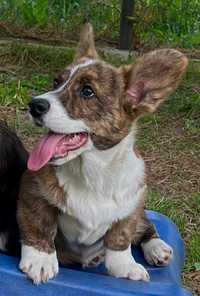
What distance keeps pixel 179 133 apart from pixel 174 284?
2.42 m

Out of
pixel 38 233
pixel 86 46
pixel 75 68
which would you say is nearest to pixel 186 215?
pixel 86 46

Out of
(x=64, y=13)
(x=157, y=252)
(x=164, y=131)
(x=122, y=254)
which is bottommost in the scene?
(x=164, y=131)

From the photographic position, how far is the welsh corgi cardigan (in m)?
2.65

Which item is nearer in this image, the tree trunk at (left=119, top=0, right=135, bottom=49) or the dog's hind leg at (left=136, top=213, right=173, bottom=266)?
the dog's hind leg at (left=136, top=213, right=173, bottom=266)

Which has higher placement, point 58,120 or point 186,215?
point 58,120

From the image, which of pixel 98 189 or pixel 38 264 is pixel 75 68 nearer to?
pixel 98 189

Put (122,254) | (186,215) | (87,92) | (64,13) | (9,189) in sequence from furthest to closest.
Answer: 1. (64,13)
2. (186,215)
3. (9,189)
4. (122,254)
5. (87,92)

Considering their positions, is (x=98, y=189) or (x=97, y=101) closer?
(x=97, y=101)

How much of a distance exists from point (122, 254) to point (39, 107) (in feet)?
2.27

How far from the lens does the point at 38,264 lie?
274 centimetres

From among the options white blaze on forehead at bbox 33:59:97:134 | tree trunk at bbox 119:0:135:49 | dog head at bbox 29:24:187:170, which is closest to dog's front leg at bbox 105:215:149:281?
dog head at bbox 29:24:187:170

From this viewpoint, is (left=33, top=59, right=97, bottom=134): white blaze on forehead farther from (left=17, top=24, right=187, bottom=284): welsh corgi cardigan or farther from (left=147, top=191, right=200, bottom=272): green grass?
(left=147, top=191, right=200, bottom=272): green grass

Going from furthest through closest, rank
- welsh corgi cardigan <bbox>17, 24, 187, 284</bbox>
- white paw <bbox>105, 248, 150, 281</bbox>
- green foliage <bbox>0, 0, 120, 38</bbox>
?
green foliage <bbox>0, 0, 120, 38</bbox>, white paw <bbox>105, 248, 150, 281</bbox>, welsh corgi cardigan <bbox>17, 24, 187, 284</bbox>

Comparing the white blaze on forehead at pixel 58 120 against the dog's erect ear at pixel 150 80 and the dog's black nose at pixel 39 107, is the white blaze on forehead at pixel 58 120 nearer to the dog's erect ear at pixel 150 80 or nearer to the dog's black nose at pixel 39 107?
the dog's black nose at pixel 39 107
